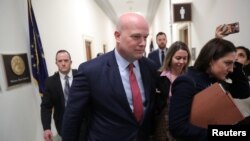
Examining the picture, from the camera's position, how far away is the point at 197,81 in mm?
1292

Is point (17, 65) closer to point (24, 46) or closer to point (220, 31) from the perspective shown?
point (24, 46)

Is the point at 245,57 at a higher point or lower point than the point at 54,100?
higher

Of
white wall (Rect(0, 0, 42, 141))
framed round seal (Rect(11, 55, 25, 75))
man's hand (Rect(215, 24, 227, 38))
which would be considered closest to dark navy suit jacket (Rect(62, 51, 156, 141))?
man's hand (Rect(215, 24, 227, 38))

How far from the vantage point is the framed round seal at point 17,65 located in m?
2.84

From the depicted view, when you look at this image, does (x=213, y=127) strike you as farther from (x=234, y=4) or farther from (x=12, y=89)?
(x=12, y=89)

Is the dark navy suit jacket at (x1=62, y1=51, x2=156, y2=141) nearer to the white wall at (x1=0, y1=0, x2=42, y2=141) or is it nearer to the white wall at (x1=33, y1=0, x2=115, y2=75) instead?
the white wall at (x1=0, y1=0, x2=42, y2=141)

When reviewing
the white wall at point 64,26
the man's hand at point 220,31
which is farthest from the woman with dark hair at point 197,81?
the white wall at point 64,26

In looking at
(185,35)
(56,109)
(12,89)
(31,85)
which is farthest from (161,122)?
(185,35)

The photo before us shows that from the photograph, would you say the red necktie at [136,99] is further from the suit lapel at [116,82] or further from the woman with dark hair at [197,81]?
the woman with dark hair at [197,81]

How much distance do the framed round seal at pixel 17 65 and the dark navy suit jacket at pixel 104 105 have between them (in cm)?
176

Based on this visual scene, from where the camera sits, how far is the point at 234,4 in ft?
9.41

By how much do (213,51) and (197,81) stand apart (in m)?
0.19

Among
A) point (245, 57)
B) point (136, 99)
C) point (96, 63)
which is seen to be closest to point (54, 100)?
point (96, 63)

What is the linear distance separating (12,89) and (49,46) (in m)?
1.32
